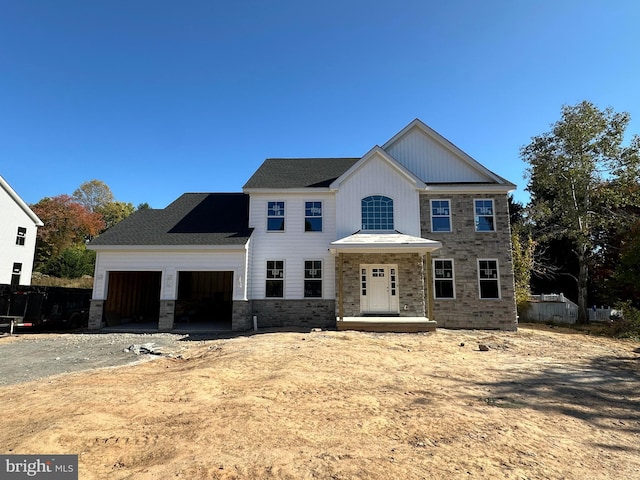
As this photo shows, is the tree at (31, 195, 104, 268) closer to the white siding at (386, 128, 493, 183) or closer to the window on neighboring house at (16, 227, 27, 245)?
the window on neighboring house at (16, 227, 27, 245)

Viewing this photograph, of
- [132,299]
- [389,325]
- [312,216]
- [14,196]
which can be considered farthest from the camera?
[14,196]

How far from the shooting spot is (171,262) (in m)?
15.1

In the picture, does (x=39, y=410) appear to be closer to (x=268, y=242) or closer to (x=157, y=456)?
(x=157, y=456)

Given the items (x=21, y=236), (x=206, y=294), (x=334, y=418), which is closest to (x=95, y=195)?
(x=21, y=236)

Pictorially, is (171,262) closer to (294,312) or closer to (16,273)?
(294,312)

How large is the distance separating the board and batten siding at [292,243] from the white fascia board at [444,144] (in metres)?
4.65

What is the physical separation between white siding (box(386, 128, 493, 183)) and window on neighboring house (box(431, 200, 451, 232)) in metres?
1.25

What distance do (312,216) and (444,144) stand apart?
7478 mm

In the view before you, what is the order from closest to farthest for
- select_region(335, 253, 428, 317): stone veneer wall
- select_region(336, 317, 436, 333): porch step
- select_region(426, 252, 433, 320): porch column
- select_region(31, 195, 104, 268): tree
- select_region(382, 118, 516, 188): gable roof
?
select_region(336, 317, 436, 333): porch step, select_region(426, 252, 433, 320): porch column, select_region(335, 253, 428, 317): stone veneer wall, select_region(382, 118, 516, 188): gable roof, select_region(31, 195, 104, 268): tree

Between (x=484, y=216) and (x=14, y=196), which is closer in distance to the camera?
(x=484, y=216)

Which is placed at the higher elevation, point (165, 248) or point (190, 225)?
point (190, 225)

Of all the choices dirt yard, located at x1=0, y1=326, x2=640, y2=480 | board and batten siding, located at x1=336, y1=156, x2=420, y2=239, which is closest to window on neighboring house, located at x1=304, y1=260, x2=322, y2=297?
board and batten siding, located at x1=336, y1=156, x2=420, y2=239

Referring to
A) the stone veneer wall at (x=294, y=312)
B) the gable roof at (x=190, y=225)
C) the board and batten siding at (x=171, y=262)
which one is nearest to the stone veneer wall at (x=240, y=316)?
the board and batten siding at (x=171, y=262)

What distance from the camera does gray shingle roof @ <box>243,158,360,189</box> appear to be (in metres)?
16.7
